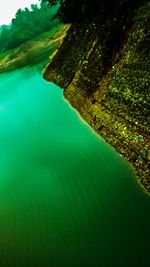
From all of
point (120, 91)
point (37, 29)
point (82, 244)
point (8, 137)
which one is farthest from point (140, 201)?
point (37, 29)

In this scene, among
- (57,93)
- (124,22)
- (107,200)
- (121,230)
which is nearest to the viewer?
(121,230)

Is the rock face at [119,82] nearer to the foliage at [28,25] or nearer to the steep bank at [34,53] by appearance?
the steep bank at [34,53]

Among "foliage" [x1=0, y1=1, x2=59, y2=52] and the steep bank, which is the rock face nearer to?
the steep bank

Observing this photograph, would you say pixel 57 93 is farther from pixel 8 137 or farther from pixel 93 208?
pixel 93 208

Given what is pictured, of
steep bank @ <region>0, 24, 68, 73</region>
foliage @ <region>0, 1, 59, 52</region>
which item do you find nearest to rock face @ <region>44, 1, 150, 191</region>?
steep bank @ <region>0, 24, 68, 73</region>

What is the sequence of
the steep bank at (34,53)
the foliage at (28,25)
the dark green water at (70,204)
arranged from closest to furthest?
the dark green water at (70,204) → the steep bank at (34,53) → the foliage at (28,25)

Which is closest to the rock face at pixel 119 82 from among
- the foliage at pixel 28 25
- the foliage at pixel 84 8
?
the foliage at pixel 84 8

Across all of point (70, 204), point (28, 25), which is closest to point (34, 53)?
point (28, 25)
